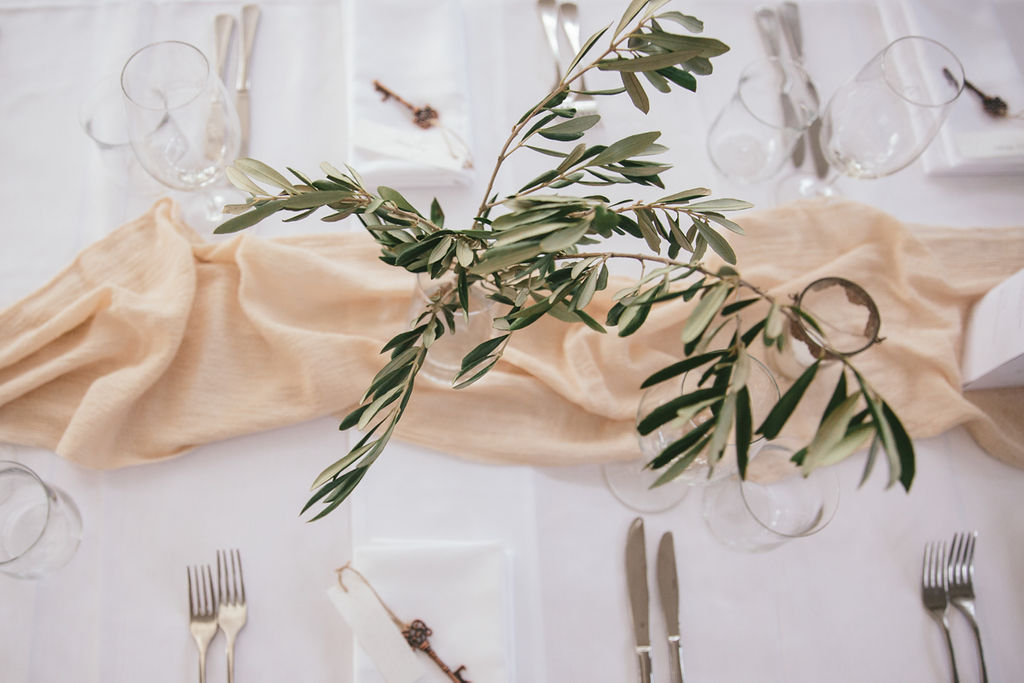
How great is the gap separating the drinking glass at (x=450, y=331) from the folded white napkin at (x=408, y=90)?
0.25 m

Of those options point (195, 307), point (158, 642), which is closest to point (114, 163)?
point (195, 307)

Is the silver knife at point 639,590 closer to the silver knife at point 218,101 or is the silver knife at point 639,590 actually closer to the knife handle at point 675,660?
the knife handle at point 675,660

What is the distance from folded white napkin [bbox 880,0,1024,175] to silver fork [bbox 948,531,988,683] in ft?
1.88

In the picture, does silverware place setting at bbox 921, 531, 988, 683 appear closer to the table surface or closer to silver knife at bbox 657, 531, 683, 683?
the table surface

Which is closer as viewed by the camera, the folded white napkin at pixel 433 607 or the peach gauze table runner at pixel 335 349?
the folded white napkin at pixel 433 607

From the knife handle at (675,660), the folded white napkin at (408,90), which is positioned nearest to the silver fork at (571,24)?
the folded white napkin at (408,90)

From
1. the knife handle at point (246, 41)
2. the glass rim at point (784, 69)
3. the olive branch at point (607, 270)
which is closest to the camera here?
the olive branch at point (607, 270)

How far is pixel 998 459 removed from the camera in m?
0.98

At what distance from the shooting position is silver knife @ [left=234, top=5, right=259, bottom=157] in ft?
3.61

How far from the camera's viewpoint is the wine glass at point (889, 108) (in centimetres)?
97

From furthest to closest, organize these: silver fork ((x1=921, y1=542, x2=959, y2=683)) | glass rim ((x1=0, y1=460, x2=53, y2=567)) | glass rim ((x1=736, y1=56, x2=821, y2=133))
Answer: glass rim ((x1=736, y1=56, x2=821, y2=133))
silver fork ((x1=921, y1=542, x2=959, y2=683))
glass rim ((x1=0, y1=460, x2=53, y2=567))

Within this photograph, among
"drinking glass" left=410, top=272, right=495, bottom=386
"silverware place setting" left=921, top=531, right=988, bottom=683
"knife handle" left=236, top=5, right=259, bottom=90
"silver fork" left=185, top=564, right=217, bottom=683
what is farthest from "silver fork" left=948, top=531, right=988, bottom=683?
"knife handle" left=236, top=5, right=259, bottom=90

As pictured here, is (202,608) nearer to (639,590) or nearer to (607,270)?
(639,590)

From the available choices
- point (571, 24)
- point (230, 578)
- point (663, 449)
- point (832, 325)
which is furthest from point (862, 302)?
point (230, 578)
